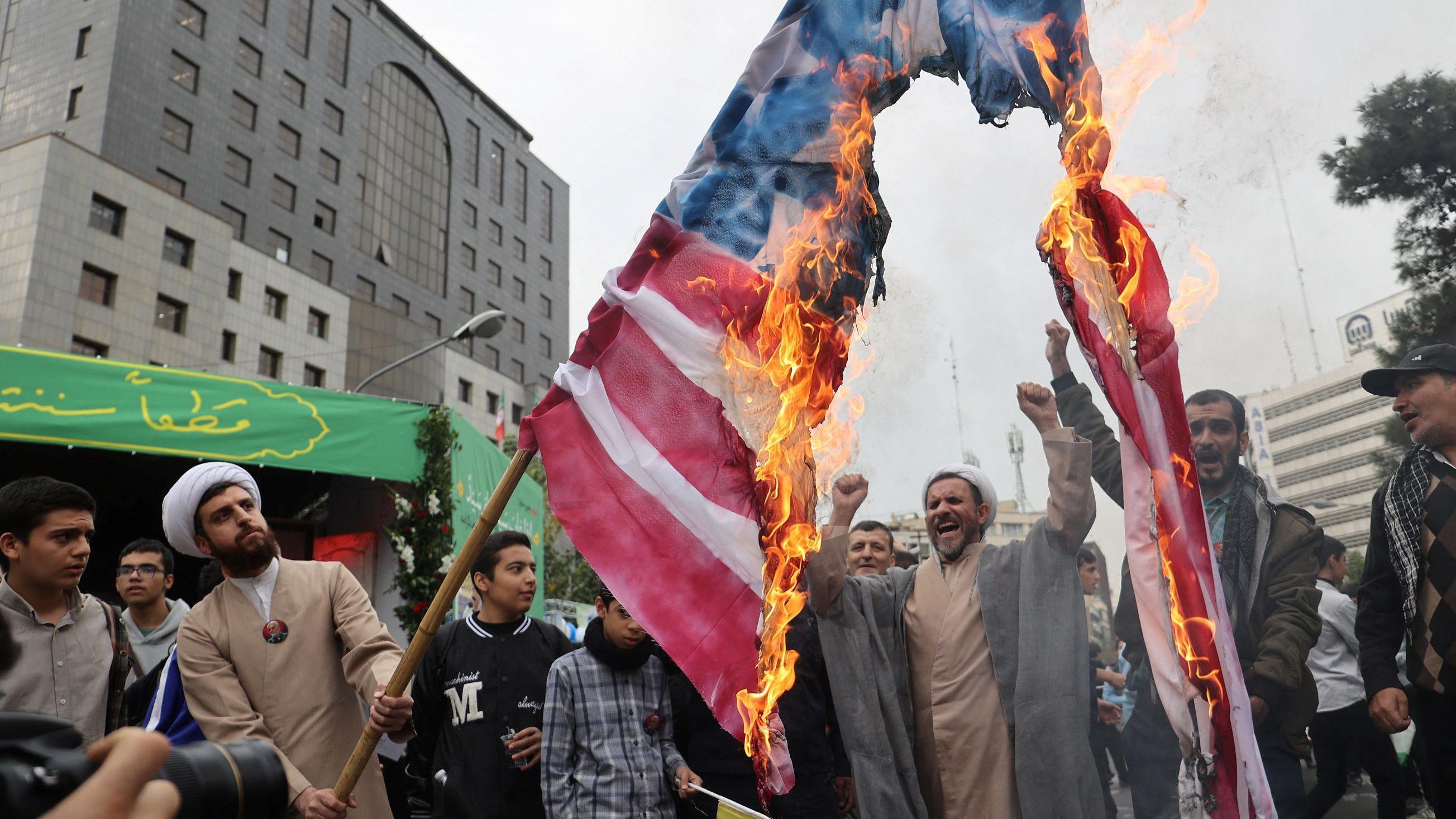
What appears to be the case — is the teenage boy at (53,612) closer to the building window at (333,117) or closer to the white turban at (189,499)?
the white turban at (189,499)

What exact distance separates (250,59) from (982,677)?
4252 cm

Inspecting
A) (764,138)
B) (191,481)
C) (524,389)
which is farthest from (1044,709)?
(524,389)

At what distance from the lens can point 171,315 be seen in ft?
103

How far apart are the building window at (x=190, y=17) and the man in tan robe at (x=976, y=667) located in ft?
131

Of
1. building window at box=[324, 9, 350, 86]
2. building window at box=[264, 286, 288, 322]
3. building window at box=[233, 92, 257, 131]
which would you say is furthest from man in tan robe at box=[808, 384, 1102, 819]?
building window at box=[324, 9, 350, 86]

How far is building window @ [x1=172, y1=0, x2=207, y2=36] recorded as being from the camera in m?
35.5

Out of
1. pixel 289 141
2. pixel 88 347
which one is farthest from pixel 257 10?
pixel 88 347

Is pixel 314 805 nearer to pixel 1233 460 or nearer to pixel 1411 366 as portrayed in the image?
pixel 1233 460

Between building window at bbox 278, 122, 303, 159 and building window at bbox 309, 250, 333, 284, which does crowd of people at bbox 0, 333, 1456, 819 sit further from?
building window at bbox 278, 122, 303, 159

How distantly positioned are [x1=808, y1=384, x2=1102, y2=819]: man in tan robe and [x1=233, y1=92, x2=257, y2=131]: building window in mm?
40054

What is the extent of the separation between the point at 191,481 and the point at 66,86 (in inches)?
1453

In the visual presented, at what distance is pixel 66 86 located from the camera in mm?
32875

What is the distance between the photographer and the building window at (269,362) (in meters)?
34.9

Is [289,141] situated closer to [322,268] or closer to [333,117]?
[333,117]
